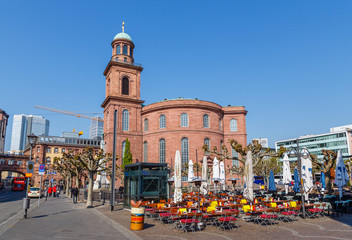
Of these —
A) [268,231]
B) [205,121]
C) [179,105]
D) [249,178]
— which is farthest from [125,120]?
[268,231]

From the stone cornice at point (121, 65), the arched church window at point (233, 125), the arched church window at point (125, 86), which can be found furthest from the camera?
the arched church window at point (233, 125)

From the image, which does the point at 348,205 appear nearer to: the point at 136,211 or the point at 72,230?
the point at 136,211

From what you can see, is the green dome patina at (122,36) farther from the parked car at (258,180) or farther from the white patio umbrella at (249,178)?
the white patio umbrella at (249,178)

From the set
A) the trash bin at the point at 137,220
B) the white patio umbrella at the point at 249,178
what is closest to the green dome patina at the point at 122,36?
the white patio umbrella at the point at 249,178

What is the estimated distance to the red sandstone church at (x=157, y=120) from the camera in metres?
45.6

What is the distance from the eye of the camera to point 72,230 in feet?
38.1

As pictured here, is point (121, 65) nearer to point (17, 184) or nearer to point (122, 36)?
point (122, 36)

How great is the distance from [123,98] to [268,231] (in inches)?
1576

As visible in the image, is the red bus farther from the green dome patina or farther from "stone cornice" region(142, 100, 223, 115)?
the green dome patina

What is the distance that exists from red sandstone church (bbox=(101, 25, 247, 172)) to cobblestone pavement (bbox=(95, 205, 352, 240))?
31.9 m

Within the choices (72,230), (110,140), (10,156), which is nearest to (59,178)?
(10,156)

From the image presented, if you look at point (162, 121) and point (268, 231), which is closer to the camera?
point (268, 231)

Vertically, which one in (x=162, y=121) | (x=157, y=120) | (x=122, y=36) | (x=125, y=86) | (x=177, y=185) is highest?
(x=122, y=36)

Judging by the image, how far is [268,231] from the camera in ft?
37.1
